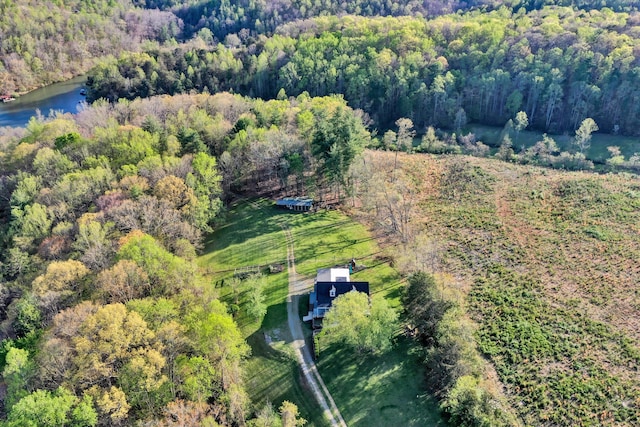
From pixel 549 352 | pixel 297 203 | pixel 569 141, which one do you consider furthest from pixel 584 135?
pixel 297 203

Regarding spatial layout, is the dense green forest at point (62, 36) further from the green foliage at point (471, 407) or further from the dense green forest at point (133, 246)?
the green foliage at point (471, 407)

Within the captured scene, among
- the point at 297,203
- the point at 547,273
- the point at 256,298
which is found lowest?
the point at 547,273

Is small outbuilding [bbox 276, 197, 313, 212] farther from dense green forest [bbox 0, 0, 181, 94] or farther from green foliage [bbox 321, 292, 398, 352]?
dense green forest [bbox 0, 0, 181, 94]

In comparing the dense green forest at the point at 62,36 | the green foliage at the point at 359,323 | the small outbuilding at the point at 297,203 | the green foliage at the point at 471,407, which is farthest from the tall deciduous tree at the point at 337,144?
the dense green forest at the point at 62,36

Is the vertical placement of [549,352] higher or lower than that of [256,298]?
lower

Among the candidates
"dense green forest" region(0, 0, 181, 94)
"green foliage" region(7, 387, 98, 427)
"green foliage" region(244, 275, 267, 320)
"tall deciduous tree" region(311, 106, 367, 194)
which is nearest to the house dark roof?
"green foliage" region(244, 275, 267, 320)

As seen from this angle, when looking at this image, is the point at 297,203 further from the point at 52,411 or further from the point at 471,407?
the point at 52,411
